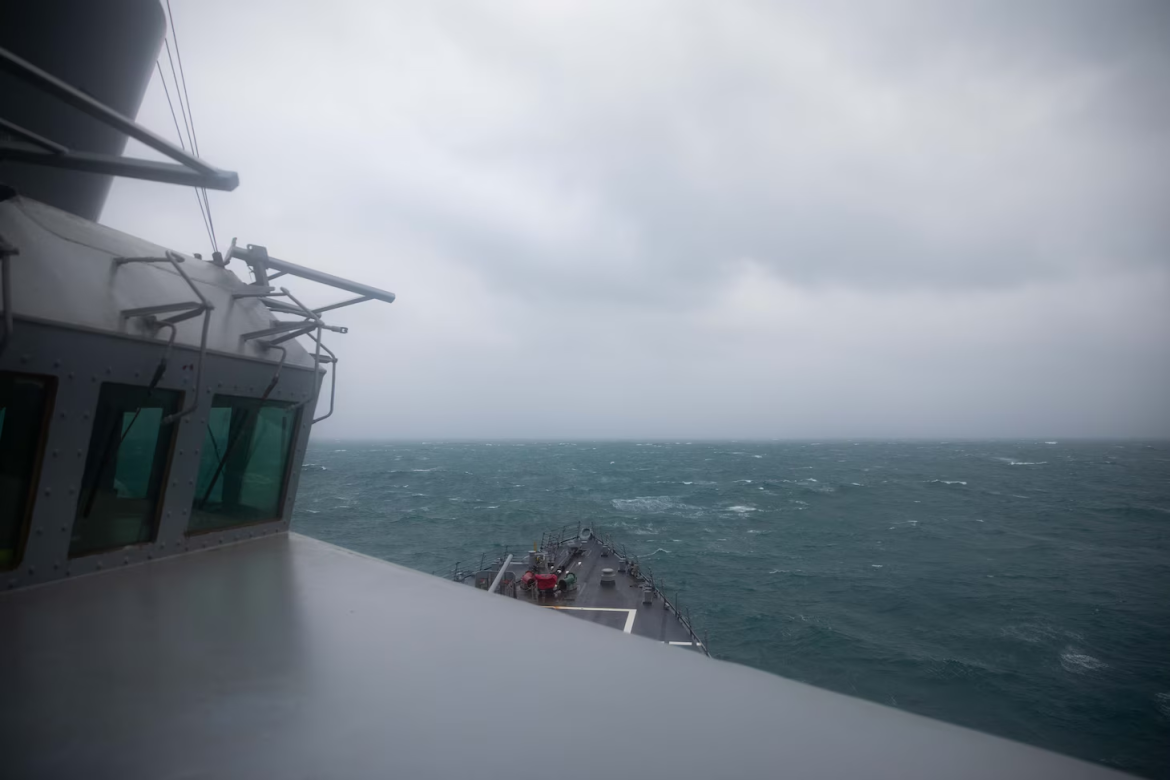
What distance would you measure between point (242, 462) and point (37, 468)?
176 centimetres

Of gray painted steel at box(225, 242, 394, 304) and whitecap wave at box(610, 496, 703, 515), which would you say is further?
A: whitecap wave at box(610, 496, 703, 515)

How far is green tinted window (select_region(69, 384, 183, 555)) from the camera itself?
13.6 ft

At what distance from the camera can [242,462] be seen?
5.50 meters

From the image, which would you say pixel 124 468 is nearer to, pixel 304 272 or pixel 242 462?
pixel 242 462

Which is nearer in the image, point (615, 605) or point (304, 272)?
point (304, 272)

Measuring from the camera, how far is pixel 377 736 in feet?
6.79

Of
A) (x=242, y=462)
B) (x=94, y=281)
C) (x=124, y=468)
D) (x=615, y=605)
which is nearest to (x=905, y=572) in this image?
(x=615, y=605)

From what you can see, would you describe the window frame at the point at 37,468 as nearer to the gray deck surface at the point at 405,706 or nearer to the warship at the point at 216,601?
the warship at the point at 216,601

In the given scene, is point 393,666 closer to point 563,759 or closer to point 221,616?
point 563,759

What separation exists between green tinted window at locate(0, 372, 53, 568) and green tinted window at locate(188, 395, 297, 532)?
1.27m

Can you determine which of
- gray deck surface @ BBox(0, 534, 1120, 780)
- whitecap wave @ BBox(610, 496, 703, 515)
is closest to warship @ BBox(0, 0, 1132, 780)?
gray deck surface @ BBox(0, 534, 1120, 780)

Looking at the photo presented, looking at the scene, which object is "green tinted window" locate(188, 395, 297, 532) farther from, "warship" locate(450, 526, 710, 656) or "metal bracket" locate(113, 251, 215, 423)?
"warship" locate(450, 526, 710, 656)

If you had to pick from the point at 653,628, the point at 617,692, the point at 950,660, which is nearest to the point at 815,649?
the point at 950,660

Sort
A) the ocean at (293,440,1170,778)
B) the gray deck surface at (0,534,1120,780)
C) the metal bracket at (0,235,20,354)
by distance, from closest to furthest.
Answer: the gray deck surface at (0,534,1120,780), the metal bracket at (0,235,20,354), the ocean at (293,440,1170,778)
